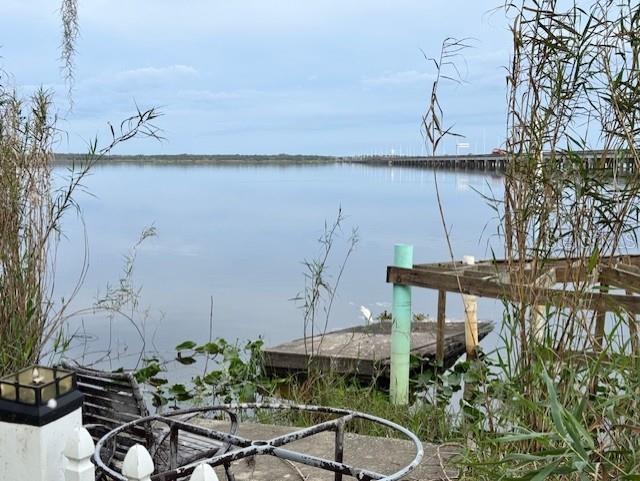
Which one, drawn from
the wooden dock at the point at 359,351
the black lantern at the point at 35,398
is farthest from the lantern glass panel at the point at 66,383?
the wooden dock at the point at 359,351

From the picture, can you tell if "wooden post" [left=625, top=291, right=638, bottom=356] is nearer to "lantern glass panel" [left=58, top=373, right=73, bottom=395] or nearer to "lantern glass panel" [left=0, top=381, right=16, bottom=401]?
"lantern glass panel" [left=58, top=373, right=73, bottom=395]

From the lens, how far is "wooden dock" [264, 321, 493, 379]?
680 centimetres

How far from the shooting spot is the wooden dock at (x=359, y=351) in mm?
6800

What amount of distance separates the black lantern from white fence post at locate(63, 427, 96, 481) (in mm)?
71

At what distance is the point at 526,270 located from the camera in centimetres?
302

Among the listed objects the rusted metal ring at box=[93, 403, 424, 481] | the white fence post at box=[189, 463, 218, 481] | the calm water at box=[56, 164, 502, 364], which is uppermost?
the white fence post at box=[189, 463, 218, 481]

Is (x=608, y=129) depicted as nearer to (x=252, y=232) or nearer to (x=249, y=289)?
(x=249, y=289)

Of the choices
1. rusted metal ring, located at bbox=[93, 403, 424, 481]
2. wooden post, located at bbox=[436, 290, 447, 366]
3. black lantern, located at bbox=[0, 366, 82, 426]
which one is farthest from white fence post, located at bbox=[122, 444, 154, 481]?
wooden post, located at bbox=[436, 290, 447, 366]

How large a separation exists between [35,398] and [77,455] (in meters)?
0.15

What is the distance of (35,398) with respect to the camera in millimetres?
1589

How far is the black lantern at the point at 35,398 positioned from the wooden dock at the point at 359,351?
462cm

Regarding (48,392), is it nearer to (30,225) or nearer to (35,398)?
(35,398)

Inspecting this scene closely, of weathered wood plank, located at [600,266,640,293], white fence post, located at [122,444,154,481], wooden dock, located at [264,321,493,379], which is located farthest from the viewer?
wooden dock, located at [264,321,493,379]

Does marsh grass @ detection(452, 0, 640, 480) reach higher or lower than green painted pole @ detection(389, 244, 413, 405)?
higher
